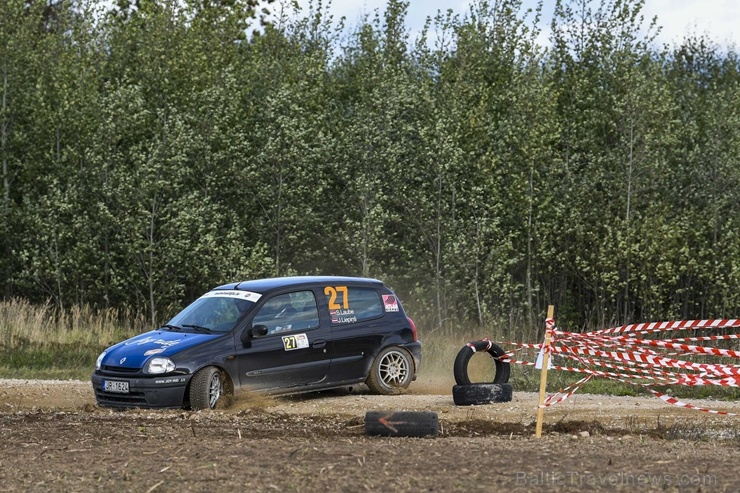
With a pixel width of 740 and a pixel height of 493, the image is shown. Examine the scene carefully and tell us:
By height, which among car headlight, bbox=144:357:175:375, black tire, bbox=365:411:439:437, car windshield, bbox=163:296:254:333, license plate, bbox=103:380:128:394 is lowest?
black tire, bbox=365:411:439:437

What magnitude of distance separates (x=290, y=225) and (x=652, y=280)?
1104cm

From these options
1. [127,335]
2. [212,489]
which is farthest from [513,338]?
[212,489]

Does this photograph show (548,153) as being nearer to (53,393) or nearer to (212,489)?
Result: (53,393)

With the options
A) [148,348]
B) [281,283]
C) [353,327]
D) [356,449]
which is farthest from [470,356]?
[356,449]

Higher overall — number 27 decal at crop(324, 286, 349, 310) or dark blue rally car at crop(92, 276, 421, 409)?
number 27 decal at crop(324, 286, 349, 310)

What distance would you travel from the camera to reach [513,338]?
2631 cm

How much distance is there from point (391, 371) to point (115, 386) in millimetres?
3867

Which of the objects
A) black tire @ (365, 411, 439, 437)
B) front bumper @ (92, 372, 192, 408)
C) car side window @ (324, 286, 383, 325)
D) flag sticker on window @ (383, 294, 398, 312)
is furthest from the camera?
flag sticker on window @ (383, 294, 398, 312)

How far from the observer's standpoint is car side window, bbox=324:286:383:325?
16.1 meters

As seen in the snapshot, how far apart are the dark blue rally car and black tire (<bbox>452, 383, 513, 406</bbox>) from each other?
5.47 feet

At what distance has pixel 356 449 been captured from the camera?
9867mm

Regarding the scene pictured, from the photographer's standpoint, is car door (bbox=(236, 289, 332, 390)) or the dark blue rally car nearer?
the dark blue rally car

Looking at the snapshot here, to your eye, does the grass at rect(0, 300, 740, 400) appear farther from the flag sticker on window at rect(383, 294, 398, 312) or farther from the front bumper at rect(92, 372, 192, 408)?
the front bumper at rect(92, 372, 192, 408)

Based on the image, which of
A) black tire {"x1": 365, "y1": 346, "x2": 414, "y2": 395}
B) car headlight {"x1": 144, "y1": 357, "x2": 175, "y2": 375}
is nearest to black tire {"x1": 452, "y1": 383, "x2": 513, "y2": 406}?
black tire {"x1": 365, "y1": 346, "x2": 414, "y2": 395}
